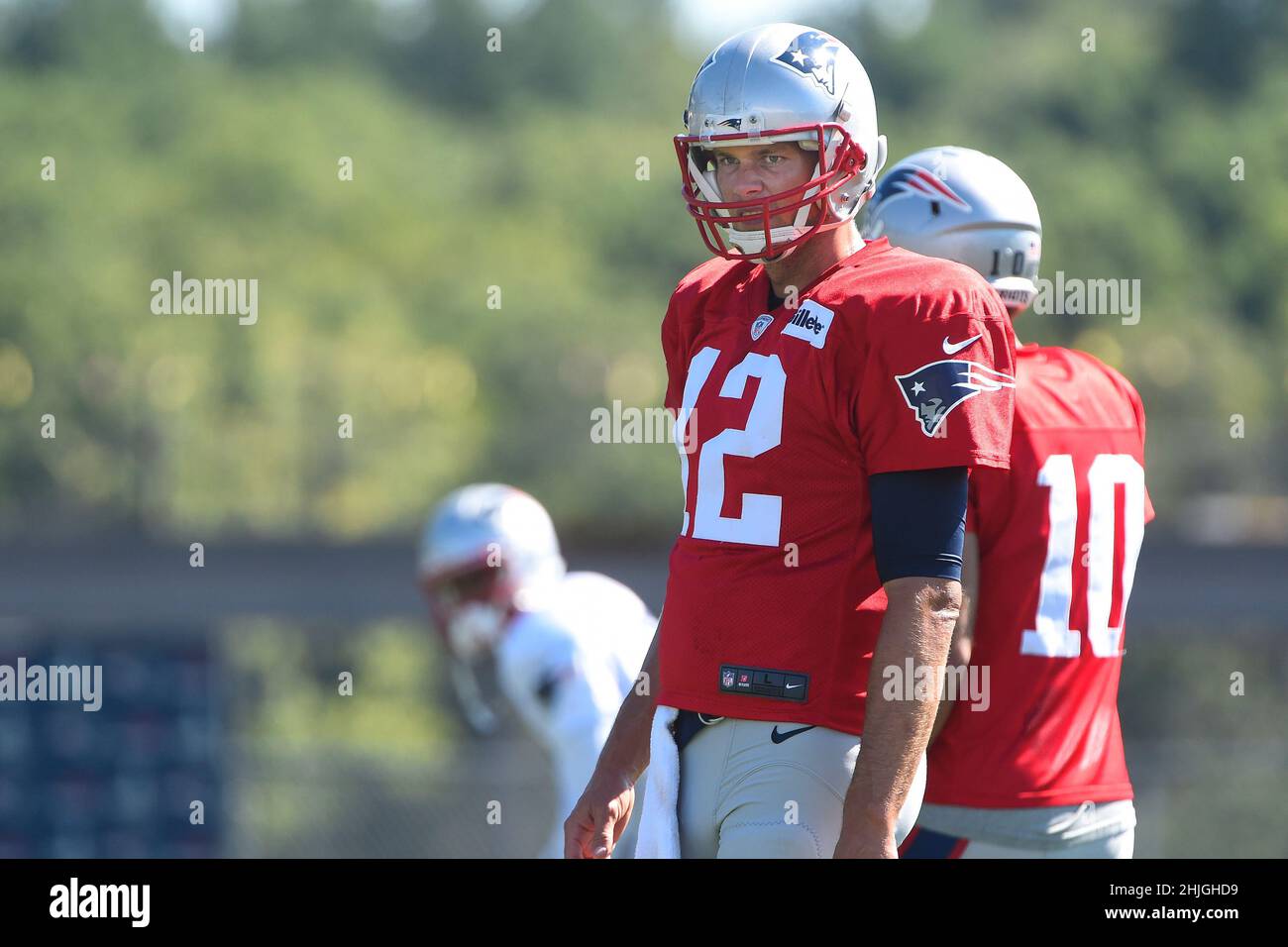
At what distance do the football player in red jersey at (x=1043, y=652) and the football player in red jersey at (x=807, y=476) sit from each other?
615 millimetres

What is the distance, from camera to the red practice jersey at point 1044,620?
3494 mm

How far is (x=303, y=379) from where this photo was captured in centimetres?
2803

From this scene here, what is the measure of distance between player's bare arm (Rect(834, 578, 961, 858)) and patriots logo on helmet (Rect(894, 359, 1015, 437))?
0.26 meters

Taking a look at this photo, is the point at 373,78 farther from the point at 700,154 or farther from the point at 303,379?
the point at 700,154

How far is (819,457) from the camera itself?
2922mm

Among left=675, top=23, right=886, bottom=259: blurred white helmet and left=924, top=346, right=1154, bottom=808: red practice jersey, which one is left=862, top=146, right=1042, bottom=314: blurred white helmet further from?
left=675, top=23, right=886, bottom=259: blurred white helmet

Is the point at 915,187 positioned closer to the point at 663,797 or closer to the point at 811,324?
the point at 811,324

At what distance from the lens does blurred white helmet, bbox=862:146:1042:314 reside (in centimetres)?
381

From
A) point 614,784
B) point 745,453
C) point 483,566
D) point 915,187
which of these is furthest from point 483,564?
point 745,453

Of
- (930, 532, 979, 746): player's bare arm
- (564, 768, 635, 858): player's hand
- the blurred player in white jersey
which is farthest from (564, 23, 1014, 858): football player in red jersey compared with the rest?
the blurred player in white jersey

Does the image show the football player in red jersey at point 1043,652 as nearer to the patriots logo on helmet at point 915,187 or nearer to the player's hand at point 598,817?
the patriots logo on helmet at point 915,187

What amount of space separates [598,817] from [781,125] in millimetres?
1272

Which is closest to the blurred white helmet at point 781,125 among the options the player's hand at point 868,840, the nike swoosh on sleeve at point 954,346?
the nike swoosh on sleeve at point 954,346
